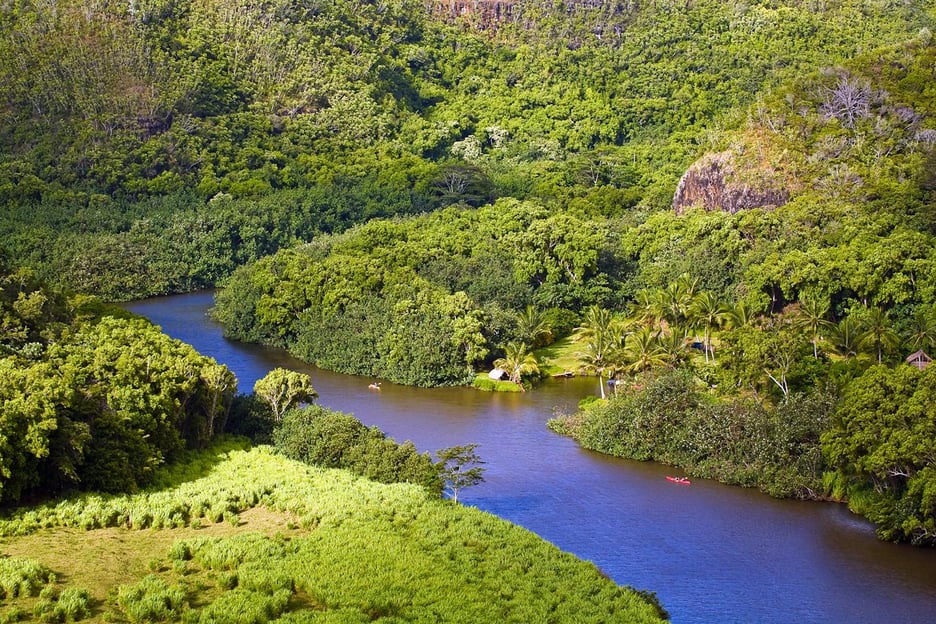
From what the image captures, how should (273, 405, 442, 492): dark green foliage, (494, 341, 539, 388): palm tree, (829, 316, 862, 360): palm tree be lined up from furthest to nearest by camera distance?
(494, 341, 539, 388): palm tree → (829, 316, 862, 360): palm tree → (273, 405, 442, 492): dark green foliage

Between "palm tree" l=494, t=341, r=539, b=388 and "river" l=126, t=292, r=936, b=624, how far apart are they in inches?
184

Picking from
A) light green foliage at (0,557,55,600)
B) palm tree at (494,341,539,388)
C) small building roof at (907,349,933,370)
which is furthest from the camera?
palm tree at (494,341,539,388)

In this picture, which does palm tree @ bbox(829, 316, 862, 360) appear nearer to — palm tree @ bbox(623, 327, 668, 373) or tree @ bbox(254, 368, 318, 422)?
palm tree @ bbox(623, 327, 668, 373)

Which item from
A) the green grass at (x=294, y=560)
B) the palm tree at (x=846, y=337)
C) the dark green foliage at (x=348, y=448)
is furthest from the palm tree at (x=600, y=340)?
the green grass at (x=294, y=560)

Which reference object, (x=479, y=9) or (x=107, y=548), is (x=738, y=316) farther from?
(x=479, y=9)

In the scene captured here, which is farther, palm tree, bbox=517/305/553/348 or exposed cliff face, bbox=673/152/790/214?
exposed cliff face, bbox=673/152/790/214

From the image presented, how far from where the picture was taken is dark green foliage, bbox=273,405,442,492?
45625 mm

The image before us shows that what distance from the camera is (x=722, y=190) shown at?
90.1 metres

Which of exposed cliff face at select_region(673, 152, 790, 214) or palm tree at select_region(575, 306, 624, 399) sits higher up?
exposed cliff face at select_region(673, 152, 790, 214)

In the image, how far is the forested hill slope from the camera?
106375 mm

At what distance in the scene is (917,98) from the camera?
93750 mm

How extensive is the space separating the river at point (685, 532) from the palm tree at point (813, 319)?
14314 millimetres

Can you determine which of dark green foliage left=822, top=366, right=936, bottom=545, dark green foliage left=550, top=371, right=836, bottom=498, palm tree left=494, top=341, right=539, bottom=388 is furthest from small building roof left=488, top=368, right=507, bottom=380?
dark green foliage left=822, top=366, right=936, bottom=545

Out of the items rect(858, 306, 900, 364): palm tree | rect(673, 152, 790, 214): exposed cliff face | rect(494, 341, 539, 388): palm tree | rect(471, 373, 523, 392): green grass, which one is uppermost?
rect(673, 152, 790, 214): exposed cliff face
